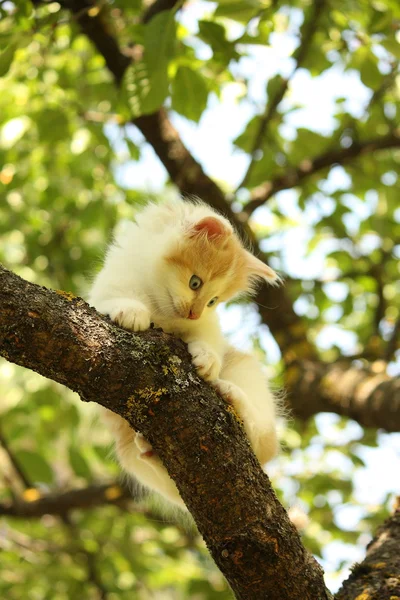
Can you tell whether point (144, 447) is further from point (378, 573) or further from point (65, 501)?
point (65, 501)

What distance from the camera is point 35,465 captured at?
4.88 metres

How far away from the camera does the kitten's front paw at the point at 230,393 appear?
8.87 feet

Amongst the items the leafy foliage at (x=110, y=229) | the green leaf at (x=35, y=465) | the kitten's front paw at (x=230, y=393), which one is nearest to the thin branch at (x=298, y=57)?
the leafy foliage at (x=110, y=229)

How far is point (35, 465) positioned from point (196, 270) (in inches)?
99.0

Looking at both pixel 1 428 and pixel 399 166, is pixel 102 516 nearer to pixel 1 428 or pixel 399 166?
pixel 1 428

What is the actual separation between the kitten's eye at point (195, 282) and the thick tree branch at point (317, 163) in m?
1.85

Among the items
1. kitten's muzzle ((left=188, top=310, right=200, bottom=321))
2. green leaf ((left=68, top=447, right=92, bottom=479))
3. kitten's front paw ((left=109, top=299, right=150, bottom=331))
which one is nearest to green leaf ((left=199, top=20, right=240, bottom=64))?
kitten's muzzle ((left=188, top=310, right=200, bottom=321))

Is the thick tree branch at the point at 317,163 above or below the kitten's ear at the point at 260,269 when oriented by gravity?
below

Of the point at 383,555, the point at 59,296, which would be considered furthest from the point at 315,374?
the point at 59,296

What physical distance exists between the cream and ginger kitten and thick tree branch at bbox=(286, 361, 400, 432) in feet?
4.01

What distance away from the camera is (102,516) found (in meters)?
5.52

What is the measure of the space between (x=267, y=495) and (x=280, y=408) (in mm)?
1601

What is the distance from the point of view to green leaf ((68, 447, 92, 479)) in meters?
5.02

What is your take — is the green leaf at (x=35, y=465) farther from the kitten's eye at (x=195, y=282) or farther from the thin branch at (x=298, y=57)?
the thin branch at (x=298, y=57)
